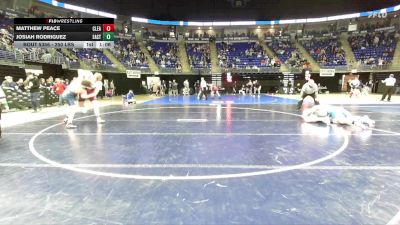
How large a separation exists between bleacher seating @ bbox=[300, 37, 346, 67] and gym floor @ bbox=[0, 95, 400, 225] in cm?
3251

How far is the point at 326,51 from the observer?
38.1 meters

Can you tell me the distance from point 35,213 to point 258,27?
44619mm

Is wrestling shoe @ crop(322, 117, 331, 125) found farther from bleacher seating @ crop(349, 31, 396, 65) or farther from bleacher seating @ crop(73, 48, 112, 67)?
bleacher seating @ crop(349, 31, 396, 65)

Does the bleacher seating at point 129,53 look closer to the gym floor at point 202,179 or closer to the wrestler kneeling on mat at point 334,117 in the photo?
the wrestler kneeling on mat at point 334,117

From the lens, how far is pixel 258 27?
43656 millimetres

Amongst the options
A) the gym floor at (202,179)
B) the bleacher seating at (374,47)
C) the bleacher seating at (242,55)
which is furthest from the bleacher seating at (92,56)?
the bleacher seating at (374,47)

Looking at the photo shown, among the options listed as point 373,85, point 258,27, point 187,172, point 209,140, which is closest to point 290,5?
point 258,27

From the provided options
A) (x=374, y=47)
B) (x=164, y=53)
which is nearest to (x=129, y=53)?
(x=164, y=53)
